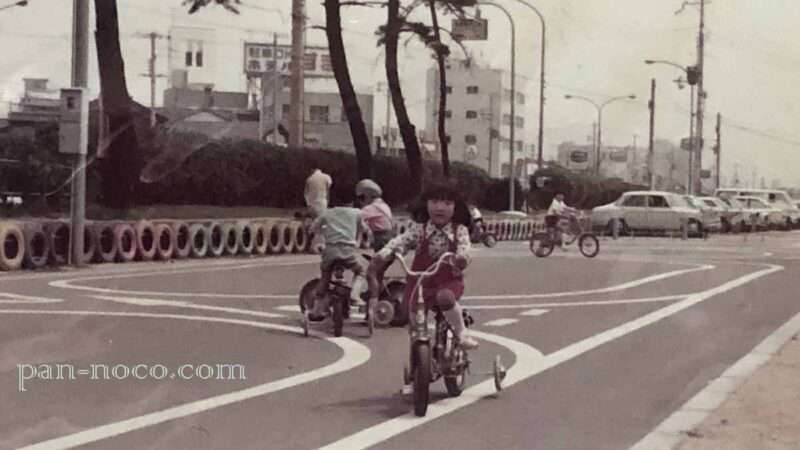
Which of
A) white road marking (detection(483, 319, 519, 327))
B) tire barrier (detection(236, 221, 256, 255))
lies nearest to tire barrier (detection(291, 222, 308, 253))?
tire barrier (detection(236, 221, 256, 255))

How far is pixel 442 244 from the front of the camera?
336 inches

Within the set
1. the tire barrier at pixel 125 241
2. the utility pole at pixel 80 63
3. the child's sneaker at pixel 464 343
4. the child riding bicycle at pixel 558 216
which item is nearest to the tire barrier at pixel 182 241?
the tire barrier at pixel 125 241

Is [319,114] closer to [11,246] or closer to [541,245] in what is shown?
[541,245]

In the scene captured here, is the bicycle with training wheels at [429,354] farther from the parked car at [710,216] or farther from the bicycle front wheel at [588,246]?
the parked car at [710,216]

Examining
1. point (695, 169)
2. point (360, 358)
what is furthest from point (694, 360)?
point (695, 169)

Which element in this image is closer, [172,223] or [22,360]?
[22,360]

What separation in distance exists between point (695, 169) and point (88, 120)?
895cm

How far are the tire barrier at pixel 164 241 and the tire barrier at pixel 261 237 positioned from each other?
237cm

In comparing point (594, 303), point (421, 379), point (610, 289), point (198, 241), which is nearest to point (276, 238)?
point (198, 241)

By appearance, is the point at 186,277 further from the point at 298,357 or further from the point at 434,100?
the point at 434,100

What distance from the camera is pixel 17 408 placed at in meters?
7.79

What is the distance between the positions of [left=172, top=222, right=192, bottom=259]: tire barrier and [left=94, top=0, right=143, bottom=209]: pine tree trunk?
3622 mm

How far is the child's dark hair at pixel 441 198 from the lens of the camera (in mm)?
8500

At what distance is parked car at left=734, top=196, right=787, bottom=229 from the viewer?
51.4m
